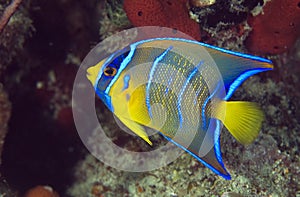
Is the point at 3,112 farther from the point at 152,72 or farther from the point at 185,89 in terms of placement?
the point at 185,89

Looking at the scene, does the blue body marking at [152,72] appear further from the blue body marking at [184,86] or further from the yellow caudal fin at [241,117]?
the yellow caudal fin at [241,117]

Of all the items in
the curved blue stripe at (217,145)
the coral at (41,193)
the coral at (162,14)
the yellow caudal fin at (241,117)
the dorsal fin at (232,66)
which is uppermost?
the coral at (162,14)

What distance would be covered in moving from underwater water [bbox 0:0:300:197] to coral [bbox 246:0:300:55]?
5cm

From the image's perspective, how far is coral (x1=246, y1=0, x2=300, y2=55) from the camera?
9.25 feet

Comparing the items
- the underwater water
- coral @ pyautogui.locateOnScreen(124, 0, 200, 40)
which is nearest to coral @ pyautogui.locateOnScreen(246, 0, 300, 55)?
the underwater water

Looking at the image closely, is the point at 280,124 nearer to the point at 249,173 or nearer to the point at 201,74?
the point at 249,173

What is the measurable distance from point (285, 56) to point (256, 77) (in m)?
0.53

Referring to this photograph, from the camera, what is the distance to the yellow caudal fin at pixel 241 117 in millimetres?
2078

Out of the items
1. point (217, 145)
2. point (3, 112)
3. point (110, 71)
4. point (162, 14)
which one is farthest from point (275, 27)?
point (3, 112)

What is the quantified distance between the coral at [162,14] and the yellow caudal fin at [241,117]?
0.88 metres

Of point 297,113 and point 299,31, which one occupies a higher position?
point 299,31

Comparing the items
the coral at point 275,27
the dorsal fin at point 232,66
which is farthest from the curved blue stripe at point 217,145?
the coral at point 275,27

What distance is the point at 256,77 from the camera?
3342 millimetres

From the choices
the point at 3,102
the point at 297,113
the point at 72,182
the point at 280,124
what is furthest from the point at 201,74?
the point at 72,182
